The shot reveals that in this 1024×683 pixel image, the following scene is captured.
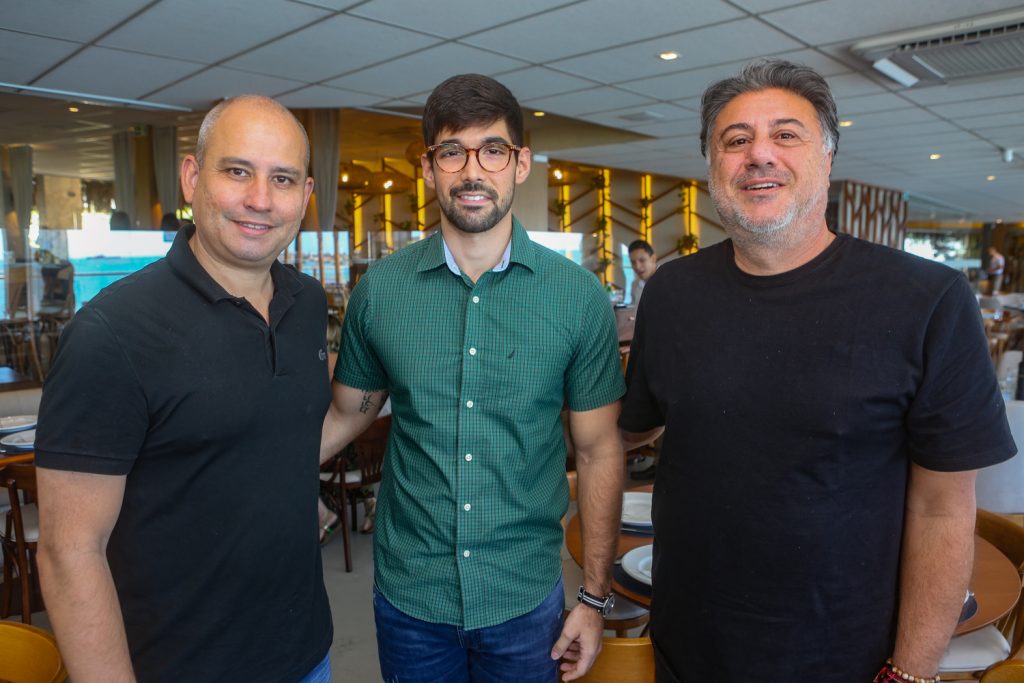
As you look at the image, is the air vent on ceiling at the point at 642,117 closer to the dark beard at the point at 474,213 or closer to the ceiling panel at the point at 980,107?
the ceiling panel at the point at 980,107

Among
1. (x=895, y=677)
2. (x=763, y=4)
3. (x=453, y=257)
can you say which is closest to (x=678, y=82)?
(x=763, y=4)

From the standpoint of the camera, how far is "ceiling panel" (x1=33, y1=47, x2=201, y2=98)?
5246mm

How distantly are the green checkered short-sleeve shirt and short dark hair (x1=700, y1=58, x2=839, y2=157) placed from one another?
487 millimetres

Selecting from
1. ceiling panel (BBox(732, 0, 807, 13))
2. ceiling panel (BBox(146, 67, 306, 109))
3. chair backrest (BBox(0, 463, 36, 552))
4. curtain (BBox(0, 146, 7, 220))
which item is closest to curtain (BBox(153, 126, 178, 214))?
curtain (BBox(0, 146, 7, 220))

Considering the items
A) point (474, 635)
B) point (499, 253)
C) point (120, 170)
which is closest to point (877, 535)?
point (474, 635)

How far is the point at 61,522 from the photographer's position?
3.72 feet

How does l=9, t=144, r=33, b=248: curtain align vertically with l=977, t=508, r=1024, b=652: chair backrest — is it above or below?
above

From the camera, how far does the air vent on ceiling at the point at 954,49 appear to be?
4.47m

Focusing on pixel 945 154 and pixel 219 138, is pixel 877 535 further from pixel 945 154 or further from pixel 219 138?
pixel 945 154

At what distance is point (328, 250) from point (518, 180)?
8.10 meters

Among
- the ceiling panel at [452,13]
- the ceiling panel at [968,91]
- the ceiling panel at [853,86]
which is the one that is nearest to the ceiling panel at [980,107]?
the ceiling panel at [968,91]

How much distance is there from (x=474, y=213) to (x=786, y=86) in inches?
26.4

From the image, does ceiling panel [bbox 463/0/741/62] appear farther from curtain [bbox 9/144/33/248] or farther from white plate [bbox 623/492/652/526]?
curtain [bbox 9/144/33/248]

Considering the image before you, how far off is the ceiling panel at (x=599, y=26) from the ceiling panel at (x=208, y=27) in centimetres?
121
